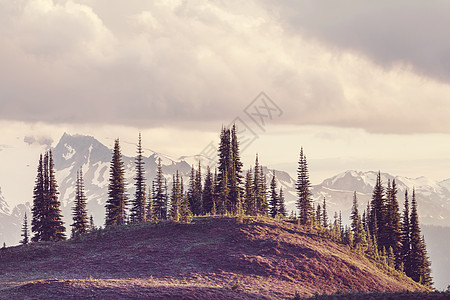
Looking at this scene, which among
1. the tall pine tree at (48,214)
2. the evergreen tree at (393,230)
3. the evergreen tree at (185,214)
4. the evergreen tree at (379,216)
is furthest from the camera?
the evergreen tree at (379,216)

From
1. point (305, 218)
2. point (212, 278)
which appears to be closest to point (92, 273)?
point (212, 278)

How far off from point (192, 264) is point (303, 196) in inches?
1314

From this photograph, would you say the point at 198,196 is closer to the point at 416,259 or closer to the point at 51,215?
the point at 51,215

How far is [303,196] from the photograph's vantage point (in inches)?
3049

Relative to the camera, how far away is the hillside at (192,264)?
3691 cm

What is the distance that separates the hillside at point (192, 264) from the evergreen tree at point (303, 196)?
29.4 feet

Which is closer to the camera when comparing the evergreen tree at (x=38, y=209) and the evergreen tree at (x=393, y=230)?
the evergreen tree at (x=38, y=209)

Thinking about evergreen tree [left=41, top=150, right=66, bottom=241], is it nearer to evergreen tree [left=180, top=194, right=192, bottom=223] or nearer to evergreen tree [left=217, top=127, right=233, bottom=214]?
evergreen tree [left=180, top=194, right=192, bottom=223]

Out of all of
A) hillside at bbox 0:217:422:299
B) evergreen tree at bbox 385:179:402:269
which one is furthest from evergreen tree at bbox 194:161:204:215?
evergreen tree at bbox 385:179:402:269

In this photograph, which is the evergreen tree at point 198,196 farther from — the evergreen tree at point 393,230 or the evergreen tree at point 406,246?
the evergreen tree at point 406,246

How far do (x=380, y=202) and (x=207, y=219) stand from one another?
37.1 meters

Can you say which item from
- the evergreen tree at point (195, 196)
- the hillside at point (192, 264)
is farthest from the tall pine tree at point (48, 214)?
the evergreen tree at point (195, 196)

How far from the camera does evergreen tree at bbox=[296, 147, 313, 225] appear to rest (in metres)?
74.5

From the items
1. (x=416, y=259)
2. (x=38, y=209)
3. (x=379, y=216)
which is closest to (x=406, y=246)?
(x=416, y=259)
